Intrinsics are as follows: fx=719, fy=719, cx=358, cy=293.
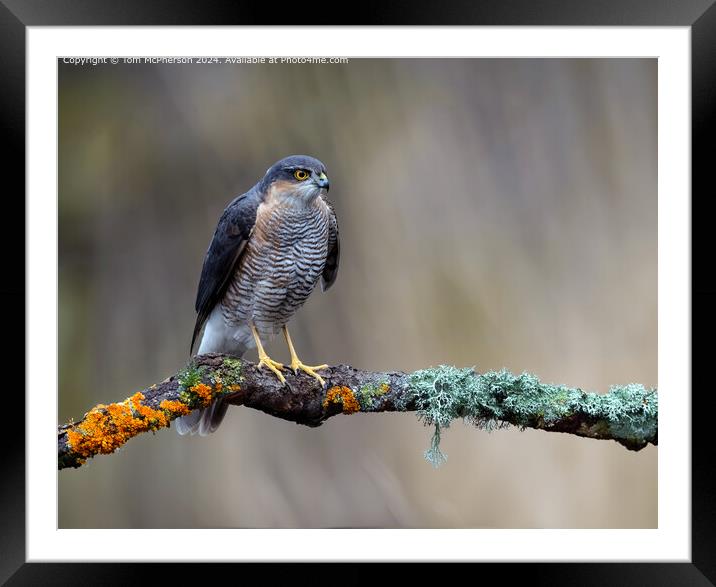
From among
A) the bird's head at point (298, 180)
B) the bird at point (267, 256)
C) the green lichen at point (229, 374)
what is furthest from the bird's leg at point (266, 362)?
the bird's head at point (298, 180)

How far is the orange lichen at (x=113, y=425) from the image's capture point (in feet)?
7.33

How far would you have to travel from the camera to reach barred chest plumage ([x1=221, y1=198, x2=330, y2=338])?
283cm

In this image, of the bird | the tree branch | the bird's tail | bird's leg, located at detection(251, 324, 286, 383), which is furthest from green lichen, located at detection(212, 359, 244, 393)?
the bird's tail

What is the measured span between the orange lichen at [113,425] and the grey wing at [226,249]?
2.08 feet

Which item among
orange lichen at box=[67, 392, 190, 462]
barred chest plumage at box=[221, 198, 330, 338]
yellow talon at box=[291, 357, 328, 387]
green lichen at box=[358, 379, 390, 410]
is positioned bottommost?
orange lichen at box=[67, 392, 190, 462]

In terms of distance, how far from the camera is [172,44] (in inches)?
96.6

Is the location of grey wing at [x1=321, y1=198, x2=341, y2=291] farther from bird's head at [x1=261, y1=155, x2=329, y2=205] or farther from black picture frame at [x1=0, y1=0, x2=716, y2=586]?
black picture frame at [x1=0, y1=0, x2=716, y2=586]

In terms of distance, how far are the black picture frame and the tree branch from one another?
9.6 inches

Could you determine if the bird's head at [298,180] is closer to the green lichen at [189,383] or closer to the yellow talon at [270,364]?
the yellow talon at [270,364]

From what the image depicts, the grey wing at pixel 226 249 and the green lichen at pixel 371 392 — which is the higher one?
the grey wing at pixel 226 249

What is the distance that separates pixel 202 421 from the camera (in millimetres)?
2963

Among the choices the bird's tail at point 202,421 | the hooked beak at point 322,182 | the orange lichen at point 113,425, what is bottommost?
the bird's tail at point 202,421

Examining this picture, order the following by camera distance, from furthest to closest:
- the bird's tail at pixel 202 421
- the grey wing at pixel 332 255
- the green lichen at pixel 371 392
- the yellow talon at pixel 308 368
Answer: the grey wing at pixel 332 255
the bird's tail at pixel 202 421
the yellow talon at pixel 308 368
the green lichen at pixel 371 392
